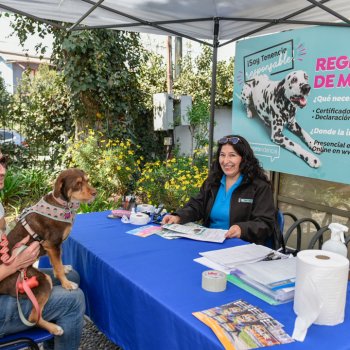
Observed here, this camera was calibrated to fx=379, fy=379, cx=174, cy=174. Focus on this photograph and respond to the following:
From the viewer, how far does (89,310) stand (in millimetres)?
2402

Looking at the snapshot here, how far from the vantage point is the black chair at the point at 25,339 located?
1.88 meters

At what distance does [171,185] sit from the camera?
5.23 m

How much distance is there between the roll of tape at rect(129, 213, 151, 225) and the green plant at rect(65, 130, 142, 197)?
10.7ft

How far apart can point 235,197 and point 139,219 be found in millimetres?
779

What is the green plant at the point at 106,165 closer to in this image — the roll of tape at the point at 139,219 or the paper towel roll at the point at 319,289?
the roll of tape at the point at 139,219

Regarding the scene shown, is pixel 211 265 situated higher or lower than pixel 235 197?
lower

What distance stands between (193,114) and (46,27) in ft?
10.8

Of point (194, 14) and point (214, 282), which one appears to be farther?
point (194, 14)

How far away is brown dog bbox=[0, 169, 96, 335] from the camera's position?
1994 mm

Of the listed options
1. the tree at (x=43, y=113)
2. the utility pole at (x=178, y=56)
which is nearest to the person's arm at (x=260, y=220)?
the tree at (x=43, y=113)

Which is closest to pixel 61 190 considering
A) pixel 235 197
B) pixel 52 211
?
pixel 52 211

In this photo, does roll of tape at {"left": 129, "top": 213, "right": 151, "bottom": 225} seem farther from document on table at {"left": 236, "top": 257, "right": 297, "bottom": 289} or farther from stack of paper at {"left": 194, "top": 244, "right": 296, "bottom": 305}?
document on table at {"left": 236, "top": 257, "right": 297, "bottom": 289}

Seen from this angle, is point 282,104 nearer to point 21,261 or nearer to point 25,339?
point 21,261

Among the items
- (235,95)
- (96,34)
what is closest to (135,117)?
(96,34)
